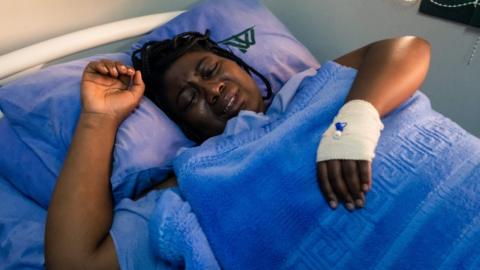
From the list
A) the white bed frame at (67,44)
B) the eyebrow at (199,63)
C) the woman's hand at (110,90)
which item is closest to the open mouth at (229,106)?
the eyebrow at (199,63)

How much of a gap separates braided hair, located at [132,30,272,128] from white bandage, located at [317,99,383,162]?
0.47 metres

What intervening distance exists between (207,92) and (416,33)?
2.68 feet

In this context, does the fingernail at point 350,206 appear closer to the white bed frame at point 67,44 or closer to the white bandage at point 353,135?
the white bandage at point 353,135

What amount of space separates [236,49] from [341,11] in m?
0.55

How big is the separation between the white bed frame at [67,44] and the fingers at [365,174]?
0.87 metres

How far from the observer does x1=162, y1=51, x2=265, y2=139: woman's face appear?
103 cm

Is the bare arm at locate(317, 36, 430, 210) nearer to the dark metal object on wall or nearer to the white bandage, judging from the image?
the white bandage

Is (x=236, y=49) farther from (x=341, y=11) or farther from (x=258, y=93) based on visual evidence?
(x=341, y=11)

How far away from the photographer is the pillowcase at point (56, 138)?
96 cm

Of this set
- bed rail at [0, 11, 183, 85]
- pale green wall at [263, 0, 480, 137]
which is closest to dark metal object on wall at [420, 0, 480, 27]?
pale green wall at [263, 0, 480, 137]

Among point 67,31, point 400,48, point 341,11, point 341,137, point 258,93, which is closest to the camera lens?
point 341,137

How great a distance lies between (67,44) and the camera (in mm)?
1180

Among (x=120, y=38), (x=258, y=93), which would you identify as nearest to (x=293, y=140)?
(x=258, y=93)

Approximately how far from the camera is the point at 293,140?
0.85 m
